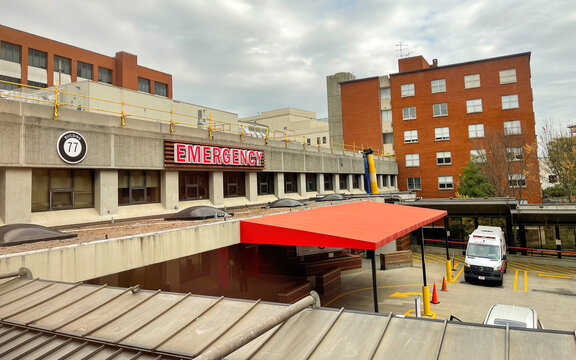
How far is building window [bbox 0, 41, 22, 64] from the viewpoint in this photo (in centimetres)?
4594

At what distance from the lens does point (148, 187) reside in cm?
1859

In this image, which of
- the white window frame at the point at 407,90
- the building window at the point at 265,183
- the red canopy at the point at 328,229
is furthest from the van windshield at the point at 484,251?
the white window frame at the point at 407,90

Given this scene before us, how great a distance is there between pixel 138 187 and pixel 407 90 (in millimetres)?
47640

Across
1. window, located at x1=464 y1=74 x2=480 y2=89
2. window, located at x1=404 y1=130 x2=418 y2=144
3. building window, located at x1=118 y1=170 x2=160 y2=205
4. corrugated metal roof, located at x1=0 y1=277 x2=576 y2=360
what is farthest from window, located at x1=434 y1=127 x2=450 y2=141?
corrugated metal roof, located at x1=0 y1=277 x2=576 y2=360

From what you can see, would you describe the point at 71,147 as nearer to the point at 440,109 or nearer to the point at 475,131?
the point at 440,109

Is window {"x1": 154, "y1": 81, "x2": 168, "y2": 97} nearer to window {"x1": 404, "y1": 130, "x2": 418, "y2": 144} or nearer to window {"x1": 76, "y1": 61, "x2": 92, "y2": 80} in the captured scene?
window {"x1": 76, "y1": 61, "x2": 92, "y2": 80}

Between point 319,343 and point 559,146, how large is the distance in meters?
46.7

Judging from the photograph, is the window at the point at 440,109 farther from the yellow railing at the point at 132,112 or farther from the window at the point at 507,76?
the yellow railing at the point at 132,112

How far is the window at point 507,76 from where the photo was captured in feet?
157

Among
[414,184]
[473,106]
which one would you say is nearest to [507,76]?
[473,106]

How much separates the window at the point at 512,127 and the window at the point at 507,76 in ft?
19.1

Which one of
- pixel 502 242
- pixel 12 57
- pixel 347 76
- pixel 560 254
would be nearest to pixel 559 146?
pixel 560 254

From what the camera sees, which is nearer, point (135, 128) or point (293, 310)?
point (293, 310)

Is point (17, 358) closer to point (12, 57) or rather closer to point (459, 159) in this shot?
point (459, 159)
